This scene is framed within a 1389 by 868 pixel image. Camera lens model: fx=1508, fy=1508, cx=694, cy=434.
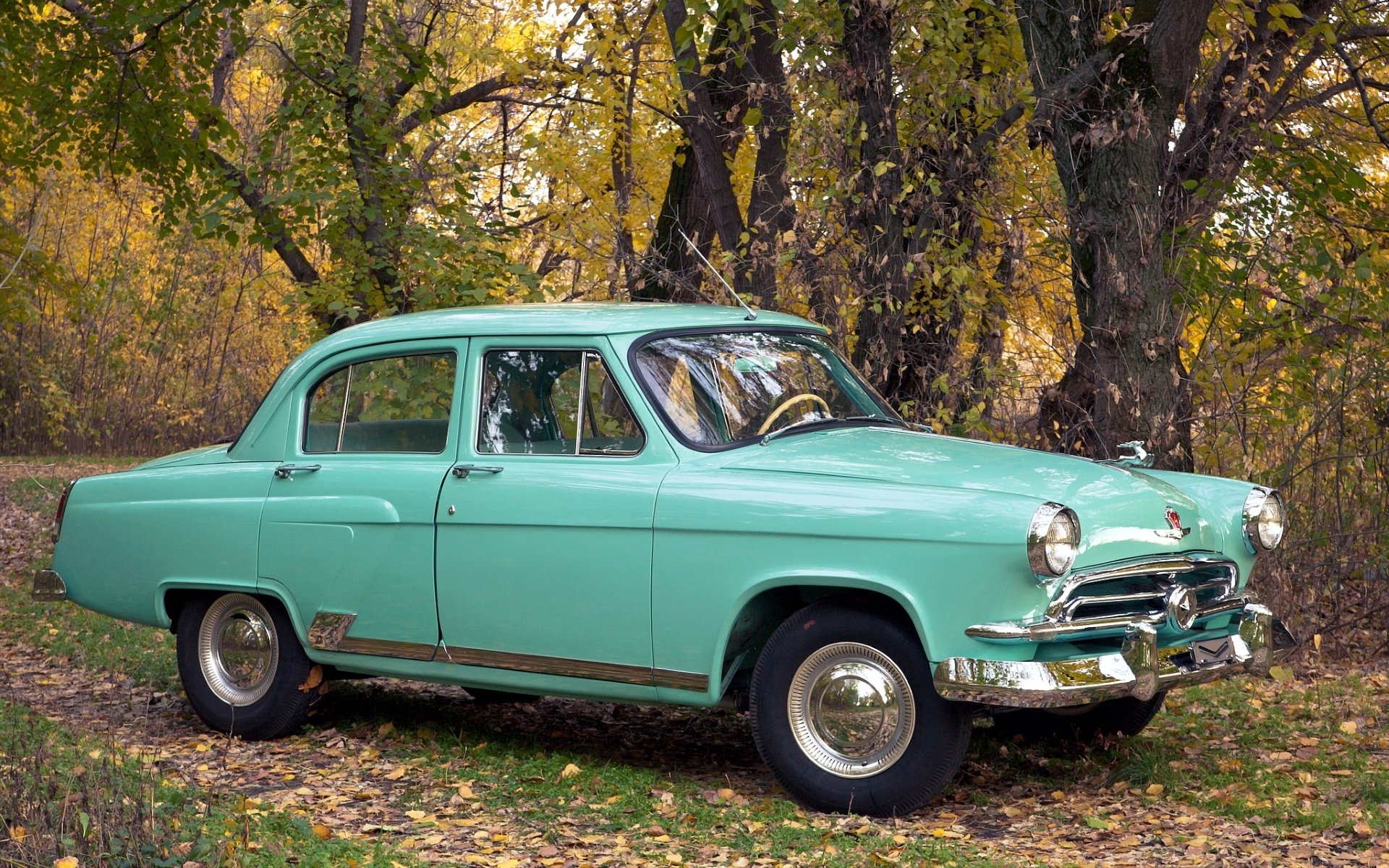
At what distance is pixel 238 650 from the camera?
705 centimetres

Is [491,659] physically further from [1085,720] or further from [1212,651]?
[1212,651]

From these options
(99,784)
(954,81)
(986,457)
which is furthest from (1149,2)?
(99,784)

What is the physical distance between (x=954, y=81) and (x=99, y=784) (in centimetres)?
670

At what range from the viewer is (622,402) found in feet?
19.8

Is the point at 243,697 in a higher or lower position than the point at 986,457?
lower

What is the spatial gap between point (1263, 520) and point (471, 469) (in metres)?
3.21

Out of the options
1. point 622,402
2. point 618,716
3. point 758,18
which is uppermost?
point 758,18

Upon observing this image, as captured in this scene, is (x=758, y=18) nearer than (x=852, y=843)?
No

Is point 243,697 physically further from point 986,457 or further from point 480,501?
point 986,457

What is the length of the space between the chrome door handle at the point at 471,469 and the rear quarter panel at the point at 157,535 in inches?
45.0

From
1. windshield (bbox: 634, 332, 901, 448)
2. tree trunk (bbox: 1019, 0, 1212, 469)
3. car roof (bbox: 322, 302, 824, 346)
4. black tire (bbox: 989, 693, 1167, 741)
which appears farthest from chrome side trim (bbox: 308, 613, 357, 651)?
tree trunk (bbox: 1019, 0, 1212, 469)

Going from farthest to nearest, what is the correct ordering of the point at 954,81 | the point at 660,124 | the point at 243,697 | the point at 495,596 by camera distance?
the point at 660,124, the point at 954,81, the point at 243,697, the point at 495,596

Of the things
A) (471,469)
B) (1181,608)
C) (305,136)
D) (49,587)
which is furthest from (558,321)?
(305,136)

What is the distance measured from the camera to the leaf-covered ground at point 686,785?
199 inches
